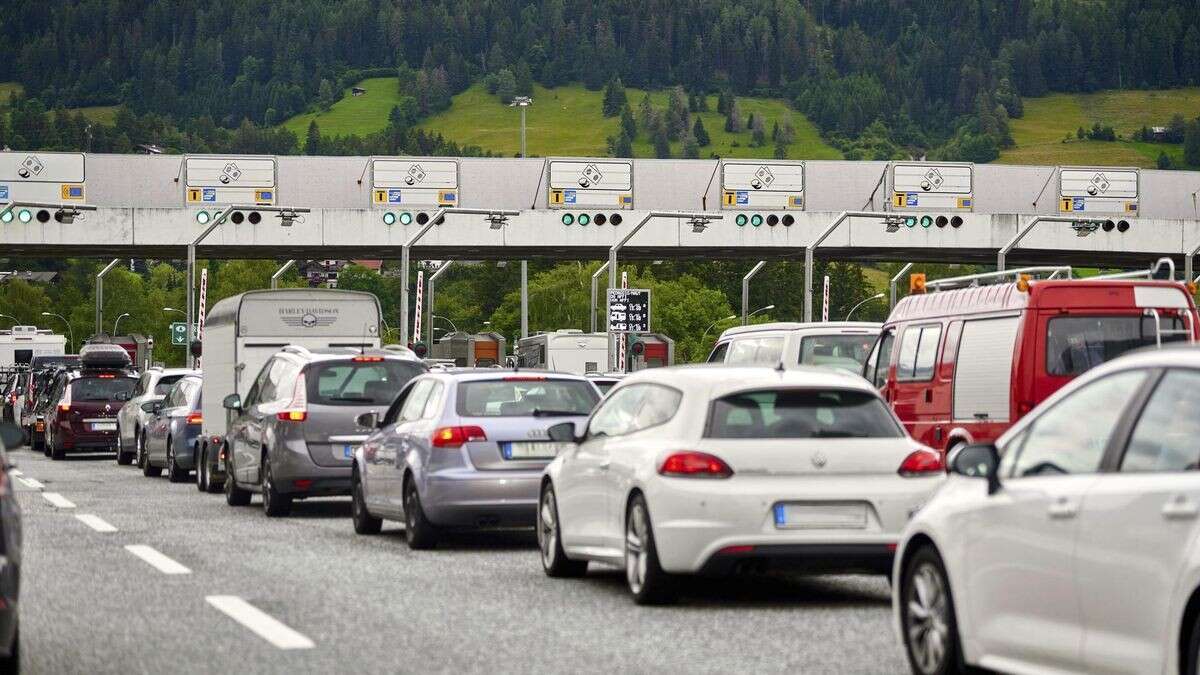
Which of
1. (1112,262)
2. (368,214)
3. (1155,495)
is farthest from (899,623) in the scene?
(1112,262)

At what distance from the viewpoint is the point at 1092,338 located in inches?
675

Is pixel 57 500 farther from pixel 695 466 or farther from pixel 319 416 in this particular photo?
pixel 695 466

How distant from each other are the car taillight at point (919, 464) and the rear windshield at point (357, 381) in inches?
369

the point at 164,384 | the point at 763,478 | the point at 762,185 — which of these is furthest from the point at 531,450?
the point at 762,185

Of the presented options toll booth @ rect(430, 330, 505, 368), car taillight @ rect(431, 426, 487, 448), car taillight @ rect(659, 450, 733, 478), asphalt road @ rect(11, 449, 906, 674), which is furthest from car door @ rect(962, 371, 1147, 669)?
toll booth @ rect(430, 330, 505, 368)

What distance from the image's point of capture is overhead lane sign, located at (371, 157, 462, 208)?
5662 cm

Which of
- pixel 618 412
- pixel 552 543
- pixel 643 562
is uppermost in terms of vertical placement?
pixel 618 412

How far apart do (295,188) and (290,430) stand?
39.9 metres

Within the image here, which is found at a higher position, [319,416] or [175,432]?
[319,416]

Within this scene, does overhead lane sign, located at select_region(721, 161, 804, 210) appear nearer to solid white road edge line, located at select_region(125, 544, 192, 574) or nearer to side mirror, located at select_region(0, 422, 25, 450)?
solid white road edge line, located at select_region(125, 544, 192, 574)

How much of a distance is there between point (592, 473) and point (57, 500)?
1175 centimetres

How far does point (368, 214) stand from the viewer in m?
55.7

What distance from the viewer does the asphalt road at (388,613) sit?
957cm

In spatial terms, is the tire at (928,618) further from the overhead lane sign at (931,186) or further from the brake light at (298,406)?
the overhead lane sign at (931,186)
